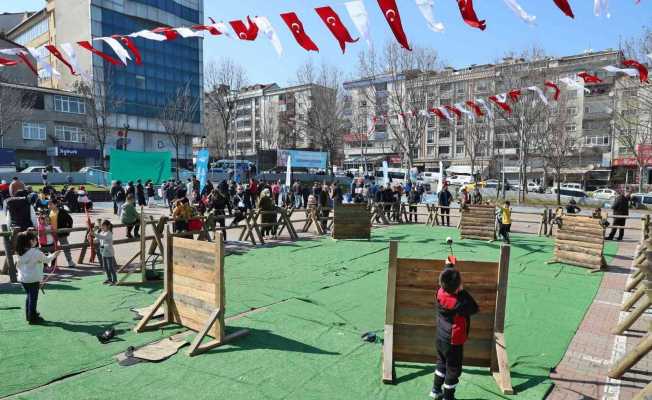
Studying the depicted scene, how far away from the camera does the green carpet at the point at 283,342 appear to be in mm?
4730

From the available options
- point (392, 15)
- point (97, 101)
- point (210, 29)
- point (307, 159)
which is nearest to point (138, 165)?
point (210, 29)

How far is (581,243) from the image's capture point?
11.2 metres

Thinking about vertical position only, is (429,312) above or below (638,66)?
below

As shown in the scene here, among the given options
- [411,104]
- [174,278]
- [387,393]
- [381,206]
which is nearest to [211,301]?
[174,278]

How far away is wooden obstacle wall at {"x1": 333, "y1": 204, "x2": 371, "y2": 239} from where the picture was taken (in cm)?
1487

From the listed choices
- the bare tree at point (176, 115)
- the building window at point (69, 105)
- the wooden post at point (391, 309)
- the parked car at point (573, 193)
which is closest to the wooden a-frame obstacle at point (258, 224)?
the wooden post at point (391, 309)

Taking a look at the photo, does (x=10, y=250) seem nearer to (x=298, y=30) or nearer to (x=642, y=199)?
(x=298, y=30)

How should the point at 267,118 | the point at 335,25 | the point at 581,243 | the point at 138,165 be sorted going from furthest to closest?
the point at 267,118 → the point at 138,165 → the point at 581,243 → the point at 335,25

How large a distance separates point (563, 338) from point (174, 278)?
5.59 m

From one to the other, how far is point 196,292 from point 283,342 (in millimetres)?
1389

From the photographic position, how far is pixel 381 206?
64.5 ft

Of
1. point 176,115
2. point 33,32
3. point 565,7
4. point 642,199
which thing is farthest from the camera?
point 33,32

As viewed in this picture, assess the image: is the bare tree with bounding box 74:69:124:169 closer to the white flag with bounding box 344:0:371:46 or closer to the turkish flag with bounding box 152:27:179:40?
the turkish flag with bounding box 152:27:179:40

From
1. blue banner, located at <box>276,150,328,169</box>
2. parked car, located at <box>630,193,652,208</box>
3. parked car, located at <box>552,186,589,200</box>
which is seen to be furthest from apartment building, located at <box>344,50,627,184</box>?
parked car, located at <box>630,193,652,208</box>
